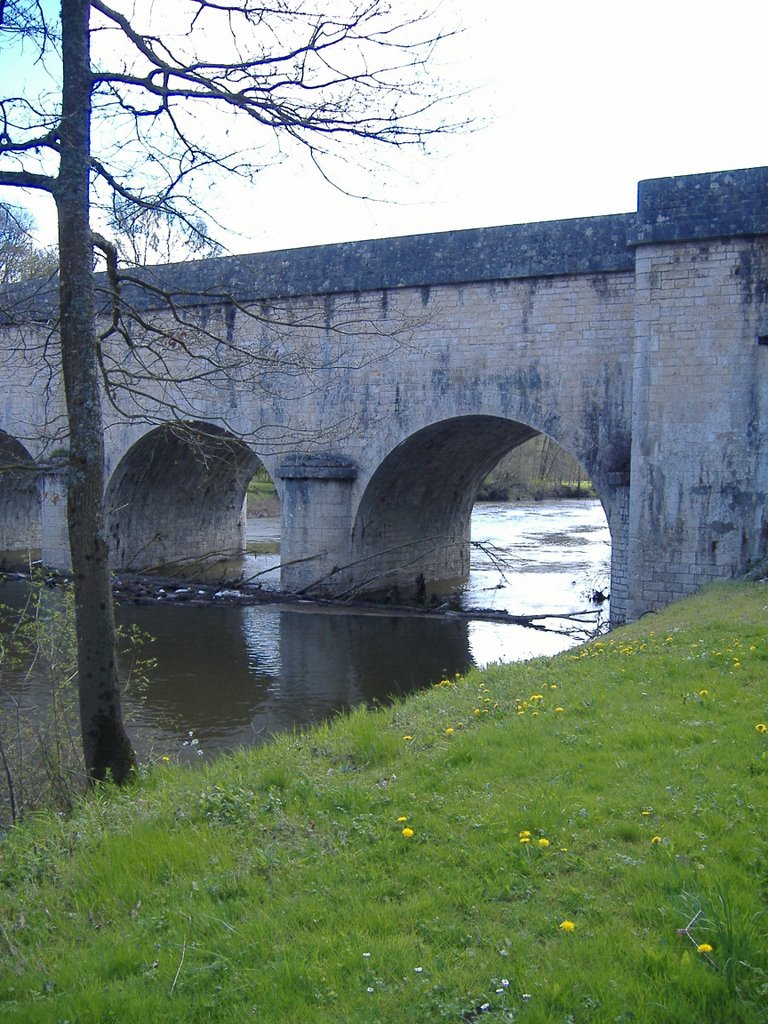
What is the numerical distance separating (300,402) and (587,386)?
5.05 m

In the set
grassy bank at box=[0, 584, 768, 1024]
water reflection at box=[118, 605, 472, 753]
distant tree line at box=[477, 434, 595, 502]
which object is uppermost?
distant tree line at box=[477, 434, 595, 502]

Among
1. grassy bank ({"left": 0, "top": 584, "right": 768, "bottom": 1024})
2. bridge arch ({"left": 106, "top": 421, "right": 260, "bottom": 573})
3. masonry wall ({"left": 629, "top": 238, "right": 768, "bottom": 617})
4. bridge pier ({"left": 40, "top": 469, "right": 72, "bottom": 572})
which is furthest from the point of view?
bridge pier ({"left": 40, "top": 469, "right": 72, "bottom": 572})

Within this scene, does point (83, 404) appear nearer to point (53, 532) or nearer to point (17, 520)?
point (53, 532)

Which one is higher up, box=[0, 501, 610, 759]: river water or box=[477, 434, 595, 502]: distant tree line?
box=[477, 434, 595, 502]: distant tree line

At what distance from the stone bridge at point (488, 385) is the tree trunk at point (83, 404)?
0.54m

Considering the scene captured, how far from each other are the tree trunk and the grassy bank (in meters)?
0.55

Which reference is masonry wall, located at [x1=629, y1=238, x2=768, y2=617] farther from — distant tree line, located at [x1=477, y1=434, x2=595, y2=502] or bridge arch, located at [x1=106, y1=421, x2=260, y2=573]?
distant tree line, located at [x1=477, y1=434, x2=595, y2=502]

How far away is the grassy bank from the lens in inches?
96.3

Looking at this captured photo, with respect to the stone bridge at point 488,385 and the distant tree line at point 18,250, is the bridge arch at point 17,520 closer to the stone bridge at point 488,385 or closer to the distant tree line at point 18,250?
the stone bridge at point 488,385

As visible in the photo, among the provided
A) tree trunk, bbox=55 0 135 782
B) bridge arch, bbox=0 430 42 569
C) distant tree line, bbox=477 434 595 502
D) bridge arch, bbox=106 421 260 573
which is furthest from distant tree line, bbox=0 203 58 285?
distant tree line, bbox=477 434 595 502

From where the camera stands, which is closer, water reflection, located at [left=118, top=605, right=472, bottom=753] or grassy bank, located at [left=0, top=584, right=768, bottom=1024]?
grassy bank, located at [left=0, top=584, right=768, bottom=1024]

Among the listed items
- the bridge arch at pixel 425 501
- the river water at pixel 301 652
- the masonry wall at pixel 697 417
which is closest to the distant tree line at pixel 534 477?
the river water at pixel 301 652

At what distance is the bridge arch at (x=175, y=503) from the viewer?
60.6ft

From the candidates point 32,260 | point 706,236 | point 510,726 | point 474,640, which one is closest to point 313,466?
point 474,640
